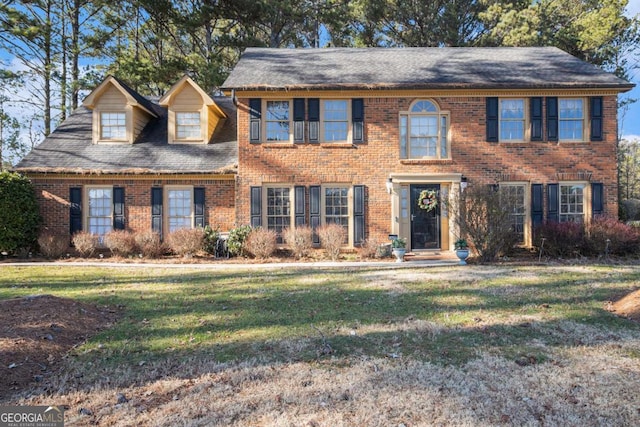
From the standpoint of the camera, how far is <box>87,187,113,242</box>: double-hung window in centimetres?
1290

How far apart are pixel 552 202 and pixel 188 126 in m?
12.9

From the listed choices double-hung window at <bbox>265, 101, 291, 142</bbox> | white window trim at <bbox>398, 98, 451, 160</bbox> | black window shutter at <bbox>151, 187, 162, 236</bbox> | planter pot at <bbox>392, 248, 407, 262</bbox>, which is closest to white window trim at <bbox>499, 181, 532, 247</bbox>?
white window trim at <bbox>398, 98, 451, 160</bbox>

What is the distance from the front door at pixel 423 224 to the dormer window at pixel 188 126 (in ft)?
26.5

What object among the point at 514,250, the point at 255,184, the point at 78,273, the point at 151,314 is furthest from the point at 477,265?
the point at 78,273

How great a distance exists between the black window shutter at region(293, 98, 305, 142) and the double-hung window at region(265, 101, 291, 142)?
0.21m

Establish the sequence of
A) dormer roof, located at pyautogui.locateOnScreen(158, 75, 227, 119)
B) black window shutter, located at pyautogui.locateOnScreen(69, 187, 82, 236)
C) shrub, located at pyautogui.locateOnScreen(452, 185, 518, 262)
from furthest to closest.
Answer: dormer roof, located at pyautogui.locateOnScreen(158, 75, 227, 119) → black window shutter, located at pyautogui.locateOnScreen(69, 187, 82, 236) → shrub, located at pyautogui.locateOnScreen(452, 185, 518, 262)

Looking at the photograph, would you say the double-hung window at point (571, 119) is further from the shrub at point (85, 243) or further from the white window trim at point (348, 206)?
the shrub at point (85, 243)

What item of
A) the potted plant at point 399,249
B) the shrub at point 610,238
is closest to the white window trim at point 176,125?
the potted plant at point 399,249

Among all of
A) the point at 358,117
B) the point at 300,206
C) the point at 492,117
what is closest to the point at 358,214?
the point at 300,206

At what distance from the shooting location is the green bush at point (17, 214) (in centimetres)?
1148

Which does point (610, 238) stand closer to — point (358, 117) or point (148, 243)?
point (358, 117)

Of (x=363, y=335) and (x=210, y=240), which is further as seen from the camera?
(x=210, y=240)

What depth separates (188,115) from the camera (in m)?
13.9

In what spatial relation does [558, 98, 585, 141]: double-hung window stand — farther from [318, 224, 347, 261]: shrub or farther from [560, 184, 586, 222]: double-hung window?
[318, 224, 347, 261]: shrub
